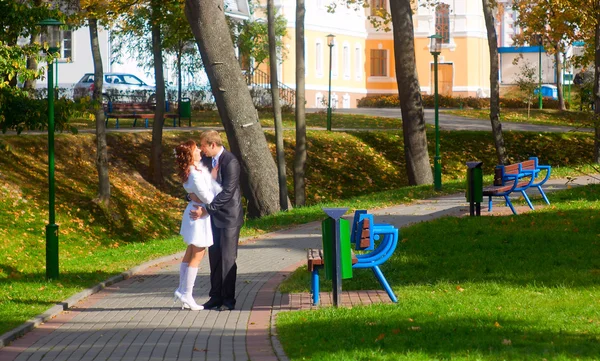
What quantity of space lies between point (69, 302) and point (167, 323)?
1.88 m

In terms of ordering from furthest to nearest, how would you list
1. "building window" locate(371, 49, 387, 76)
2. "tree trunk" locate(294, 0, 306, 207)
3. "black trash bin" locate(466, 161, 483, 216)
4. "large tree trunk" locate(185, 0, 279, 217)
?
"building window" locate(371, 49, 387, 76) < "tree trunk" locate(294, 0, 306, 207) < "large tree trunk" locate(185, 0, 279, 217) < "black trash bin" locate(466, 161, 483, 216)

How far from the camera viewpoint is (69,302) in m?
12.1

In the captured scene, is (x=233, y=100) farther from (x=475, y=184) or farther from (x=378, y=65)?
(x=378, y=65)

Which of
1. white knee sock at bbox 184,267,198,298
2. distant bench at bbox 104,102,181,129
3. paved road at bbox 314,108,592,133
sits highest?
distant bench at bbox 104,102,181,129

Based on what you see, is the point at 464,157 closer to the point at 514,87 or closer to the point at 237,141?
the point at 237,141

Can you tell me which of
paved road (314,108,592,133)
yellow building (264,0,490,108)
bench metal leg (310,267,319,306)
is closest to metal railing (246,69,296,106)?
paved road (314,108,592,133)

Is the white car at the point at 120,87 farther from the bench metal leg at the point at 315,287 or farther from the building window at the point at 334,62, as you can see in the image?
the bench metal leg at the point at 315,287

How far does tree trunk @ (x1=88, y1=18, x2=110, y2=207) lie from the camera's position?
25078 millimetres

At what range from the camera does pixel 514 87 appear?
69.2m

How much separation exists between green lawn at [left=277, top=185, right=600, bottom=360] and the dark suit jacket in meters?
1.27

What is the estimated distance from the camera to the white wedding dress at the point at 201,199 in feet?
37.0

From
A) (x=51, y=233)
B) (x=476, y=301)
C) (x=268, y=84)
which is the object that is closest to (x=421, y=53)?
(x=268, y=84)

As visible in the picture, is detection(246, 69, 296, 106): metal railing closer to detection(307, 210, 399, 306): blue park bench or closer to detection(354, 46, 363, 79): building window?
detection(354, 46, 363, 79): building window

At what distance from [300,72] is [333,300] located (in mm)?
16398
